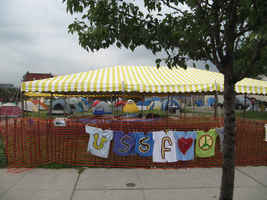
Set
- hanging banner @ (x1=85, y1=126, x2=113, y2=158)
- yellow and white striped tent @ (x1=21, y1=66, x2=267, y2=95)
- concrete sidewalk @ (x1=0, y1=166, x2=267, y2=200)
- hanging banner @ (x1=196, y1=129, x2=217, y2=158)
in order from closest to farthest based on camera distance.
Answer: concrete sidewalk @ (x1=0, y1=166, x2=267, y2=200) < hanging banner @ (x1=85, y1=126, x2=113, y2=158) < hanging banner @ (x1=196, y1=129, x2=217, y2=158) < yellow and white striped tent @ (x1=21, y1=66, x2=267, y2=95)

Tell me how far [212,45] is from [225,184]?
5.89 ft

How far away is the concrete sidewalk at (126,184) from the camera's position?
385 centimetres

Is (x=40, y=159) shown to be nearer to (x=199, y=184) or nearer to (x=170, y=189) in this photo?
(x=170, y=189)

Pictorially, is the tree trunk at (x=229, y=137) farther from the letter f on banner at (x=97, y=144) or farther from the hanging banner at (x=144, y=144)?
the letter f on banner at (x=97, y=144)

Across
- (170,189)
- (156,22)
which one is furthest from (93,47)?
(170,189)

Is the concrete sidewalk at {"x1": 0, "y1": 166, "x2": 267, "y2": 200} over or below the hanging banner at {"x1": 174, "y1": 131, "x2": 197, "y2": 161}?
below

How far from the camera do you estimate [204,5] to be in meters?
2.92

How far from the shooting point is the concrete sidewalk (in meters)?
3.85

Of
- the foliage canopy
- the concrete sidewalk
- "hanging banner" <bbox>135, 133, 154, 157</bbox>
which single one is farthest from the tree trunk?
"hanging banner" <bbox>135, 133, 154, 157</bbox>

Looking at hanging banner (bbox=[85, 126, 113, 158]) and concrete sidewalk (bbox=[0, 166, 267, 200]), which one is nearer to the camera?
concrete sidewalk (bbox=[0, 166, 267, 200])

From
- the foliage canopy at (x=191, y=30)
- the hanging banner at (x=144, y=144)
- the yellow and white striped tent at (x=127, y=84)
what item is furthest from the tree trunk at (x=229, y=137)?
the yellow and white striped tent at (x=127, y=84)

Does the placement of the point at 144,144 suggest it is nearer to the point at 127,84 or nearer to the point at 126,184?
the point at 126,184

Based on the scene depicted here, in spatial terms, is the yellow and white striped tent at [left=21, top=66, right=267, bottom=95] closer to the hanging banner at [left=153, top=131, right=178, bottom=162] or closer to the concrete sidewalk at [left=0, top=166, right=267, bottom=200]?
the hanging banner at [left=153, top=131, right=178, bottom=162]

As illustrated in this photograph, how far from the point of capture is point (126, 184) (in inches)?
172
